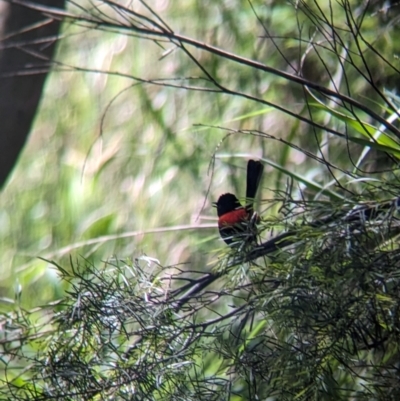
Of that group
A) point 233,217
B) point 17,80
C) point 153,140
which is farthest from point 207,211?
point 233,217

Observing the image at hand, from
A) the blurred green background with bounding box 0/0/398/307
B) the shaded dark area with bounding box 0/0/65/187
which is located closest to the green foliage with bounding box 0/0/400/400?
the blurred green background with bounding box 0/0/398/307

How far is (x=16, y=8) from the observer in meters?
1.94

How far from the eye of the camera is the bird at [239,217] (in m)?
1.14

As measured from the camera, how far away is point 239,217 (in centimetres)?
122

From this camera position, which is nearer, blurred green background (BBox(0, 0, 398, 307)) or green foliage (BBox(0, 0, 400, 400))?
green foliage (BBox(0, 0, 400, 400))

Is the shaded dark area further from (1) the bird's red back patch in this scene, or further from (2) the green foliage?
(1) the bird's red back patch

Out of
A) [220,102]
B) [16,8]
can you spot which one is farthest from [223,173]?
[16,8]

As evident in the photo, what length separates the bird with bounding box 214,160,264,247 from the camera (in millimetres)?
1136

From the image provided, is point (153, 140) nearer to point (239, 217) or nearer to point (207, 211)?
point (207, 211)

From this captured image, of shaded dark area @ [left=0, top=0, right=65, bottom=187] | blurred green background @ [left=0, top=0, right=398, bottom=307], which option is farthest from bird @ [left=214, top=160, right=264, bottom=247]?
blurred green background @ [left=0, top=0, right=398, bottom=307]

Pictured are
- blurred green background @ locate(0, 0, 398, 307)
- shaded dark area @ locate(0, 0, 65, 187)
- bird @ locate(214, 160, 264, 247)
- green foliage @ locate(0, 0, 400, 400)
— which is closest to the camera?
green foliage @ locate(0, 0, 400, 400)

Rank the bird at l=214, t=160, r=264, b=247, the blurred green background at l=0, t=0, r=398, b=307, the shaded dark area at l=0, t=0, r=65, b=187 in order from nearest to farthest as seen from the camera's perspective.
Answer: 1. the bird at l=214, t=160, r=264, b=247
2. the shaded dark area at l=0, t=0, r=65, b=187
3. the blurred green background at l=0, t=0, r=398, b=307

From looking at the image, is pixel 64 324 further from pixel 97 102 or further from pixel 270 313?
pixel 97 102

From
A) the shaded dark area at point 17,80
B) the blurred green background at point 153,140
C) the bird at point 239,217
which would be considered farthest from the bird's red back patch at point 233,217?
the blurred green background at point 153,140
